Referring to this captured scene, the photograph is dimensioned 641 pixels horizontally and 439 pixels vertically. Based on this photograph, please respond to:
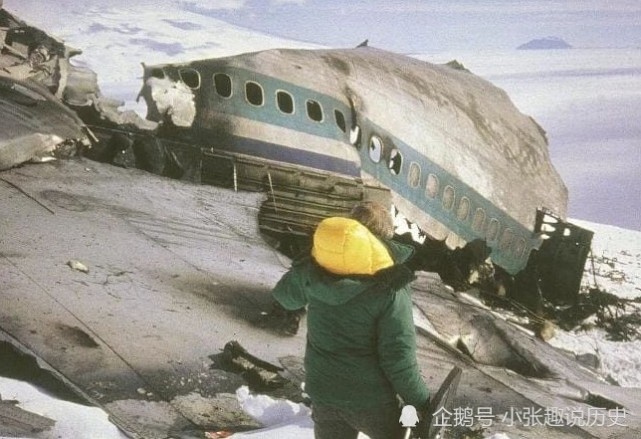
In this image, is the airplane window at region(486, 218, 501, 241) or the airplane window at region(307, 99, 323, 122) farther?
the airplane window at region(486, 218, 501, 241)

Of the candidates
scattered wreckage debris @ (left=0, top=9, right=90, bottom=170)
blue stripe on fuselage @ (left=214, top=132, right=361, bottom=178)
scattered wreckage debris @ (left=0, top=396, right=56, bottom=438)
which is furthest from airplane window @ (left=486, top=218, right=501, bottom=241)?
scattered wreckage debris @ (left=0, top=396, right=56, bottom=438)

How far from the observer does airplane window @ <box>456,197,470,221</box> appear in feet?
27.6

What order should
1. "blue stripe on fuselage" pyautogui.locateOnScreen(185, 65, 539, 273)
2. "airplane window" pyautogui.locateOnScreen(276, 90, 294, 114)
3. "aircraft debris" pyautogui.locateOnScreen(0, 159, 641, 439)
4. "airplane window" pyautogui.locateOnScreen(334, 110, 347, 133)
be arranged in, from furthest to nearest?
"airplane window" pyautogui.locateOnScreen(334, 110, 347, 133), "airplane window" pyautogui.locateOnScreen(276, 90, 294, 114), "blue stripe on fuselage" pyautogui.locateOnScreen(185, 65, 539, 273), "aircraft debris" pyautogui.locateOnScreen(0, 159, 641, 439)

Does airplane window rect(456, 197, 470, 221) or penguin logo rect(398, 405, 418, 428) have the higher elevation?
penguin logo rect(398, 405, 418, 428)

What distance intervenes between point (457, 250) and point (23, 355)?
629 cm

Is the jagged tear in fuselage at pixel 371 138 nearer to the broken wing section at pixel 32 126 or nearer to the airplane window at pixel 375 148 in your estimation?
the airplane window at pixel 375 148

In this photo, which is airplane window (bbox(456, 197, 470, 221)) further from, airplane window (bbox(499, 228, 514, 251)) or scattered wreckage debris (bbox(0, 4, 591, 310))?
scattered wreckage debris (bbox(0, 4, 591, 310))

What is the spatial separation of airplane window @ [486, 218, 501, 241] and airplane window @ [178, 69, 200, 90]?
4.86m

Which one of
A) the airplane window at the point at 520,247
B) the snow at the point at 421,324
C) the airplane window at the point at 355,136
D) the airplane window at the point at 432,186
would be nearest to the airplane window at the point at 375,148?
the airplane window at the point at 355,136

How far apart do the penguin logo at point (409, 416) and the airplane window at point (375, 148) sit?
215 inches

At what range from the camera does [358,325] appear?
1966 millimetres

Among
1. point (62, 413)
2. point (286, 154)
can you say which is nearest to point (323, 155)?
point (286, 154)

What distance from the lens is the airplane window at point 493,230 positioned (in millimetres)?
8898

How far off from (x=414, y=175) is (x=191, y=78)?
3186 mm
